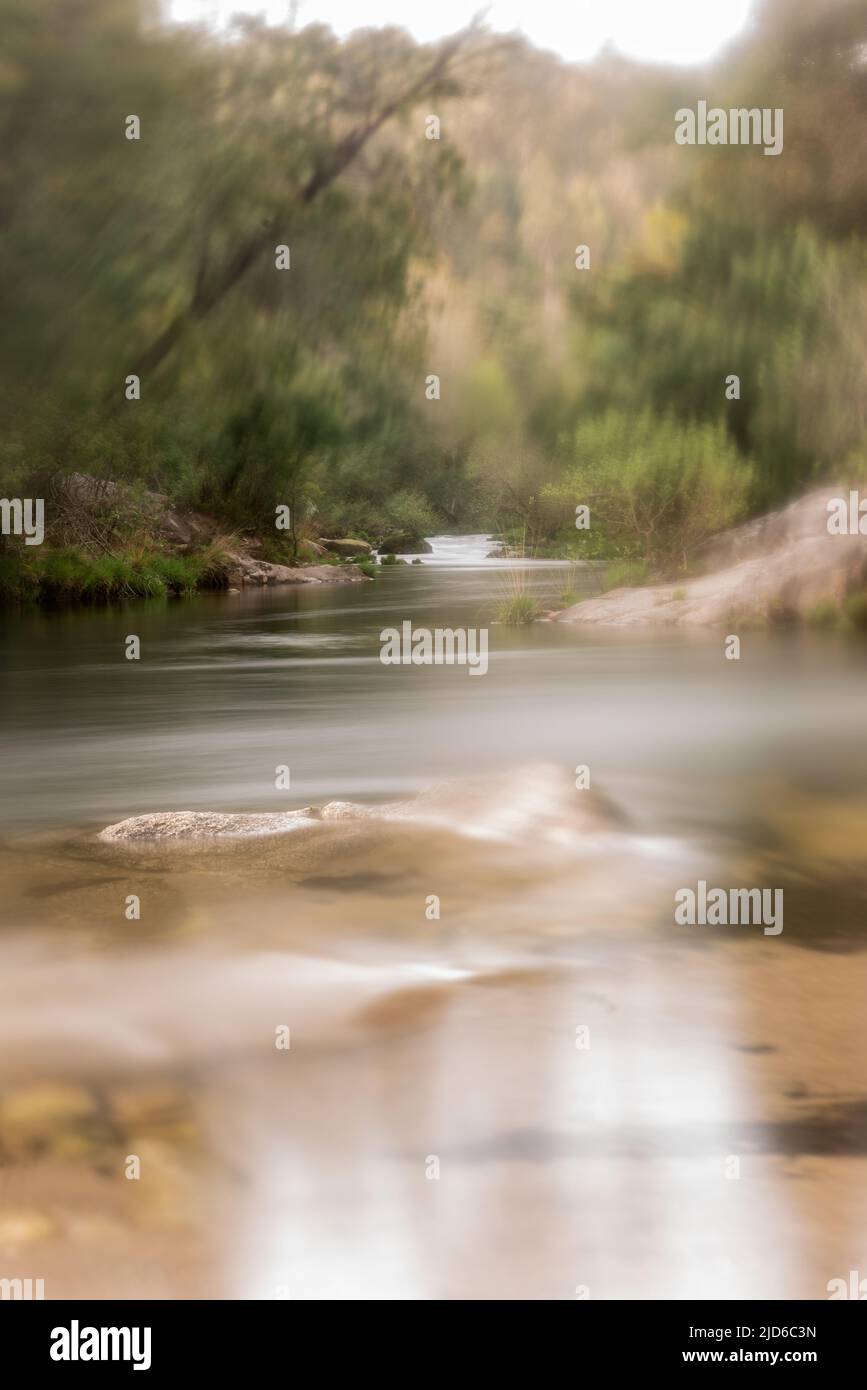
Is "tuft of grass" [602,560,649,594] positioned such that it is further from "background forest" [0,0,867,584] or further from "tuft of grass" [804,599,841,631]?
"tuft of grass" [804,599,841,631]

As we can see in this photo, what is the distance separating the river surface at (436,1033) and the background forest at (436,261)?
25.0 feet

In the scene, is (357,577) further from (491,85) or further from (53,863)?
(53,863)

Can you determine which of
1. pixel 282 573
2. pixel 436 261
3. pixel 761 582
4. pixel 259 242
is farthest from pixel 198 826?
pixel 282 573

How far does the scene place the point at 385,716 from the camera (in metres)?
14.6

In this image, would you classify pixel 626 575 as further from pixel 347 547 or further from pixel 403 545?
pixel 403 545

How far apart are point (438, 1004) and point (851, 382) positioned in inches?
797

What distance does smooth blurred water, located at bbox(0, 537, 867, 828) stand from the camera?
1050 centimetres

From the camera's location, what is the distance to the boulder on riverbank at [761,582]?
2228 centimetres

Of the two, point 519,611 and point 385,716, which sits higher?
point 519,611

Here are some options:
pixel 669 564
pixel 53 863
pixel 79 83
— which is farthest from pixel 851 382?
pixel 53 863

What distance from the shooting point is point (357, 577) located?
1864 inches

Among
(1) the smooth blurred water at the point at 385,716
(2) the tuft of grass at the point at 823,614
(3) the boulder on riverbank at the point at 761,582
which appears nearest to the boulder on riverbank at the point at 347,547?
(1) the smooth blurred water at the point at 385,716

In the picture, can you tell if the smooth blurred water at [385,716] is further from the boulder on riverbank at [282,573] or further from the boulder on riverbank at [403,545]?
the boulder on riverbank at [403,545]

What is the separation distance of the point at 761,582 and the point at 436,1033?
61.9ft
